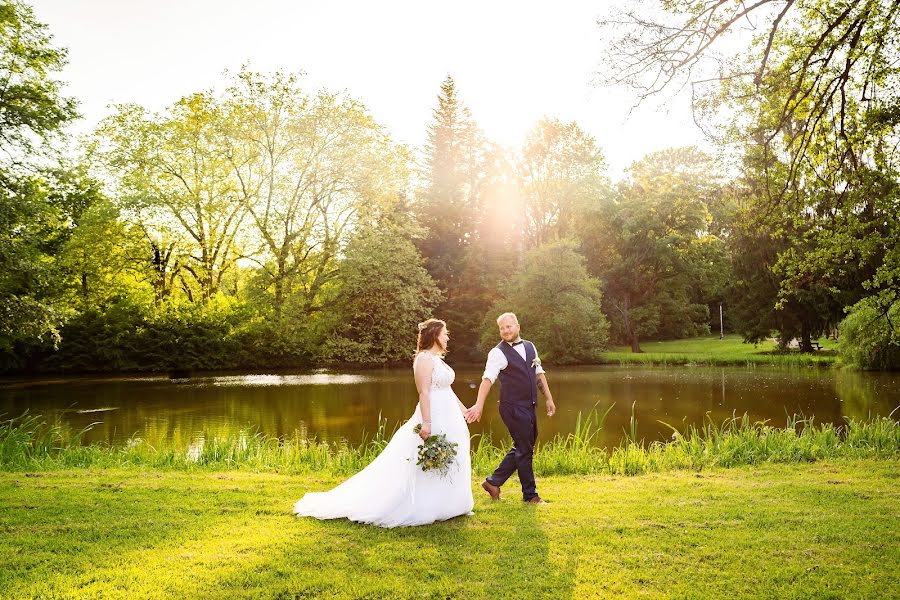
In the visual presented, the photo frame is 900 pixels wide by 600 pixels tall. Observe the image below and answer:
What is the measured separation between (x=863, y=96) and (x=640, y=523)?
6.89 metres

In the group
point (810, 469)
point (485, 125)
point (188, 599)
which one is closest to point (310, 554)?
point (188, 599)

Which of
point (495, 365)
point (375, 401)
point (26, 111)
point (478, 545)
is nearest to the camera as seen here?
point (478, 545)

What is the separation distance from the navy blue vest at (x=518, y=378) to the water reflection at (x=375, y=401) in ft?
22.2

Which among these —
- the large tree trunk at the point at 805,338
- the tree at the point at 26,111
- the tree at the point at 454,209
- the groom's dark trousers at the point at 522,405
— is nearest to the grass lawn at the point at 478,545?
the groom's dark trousers at the point at 522,405

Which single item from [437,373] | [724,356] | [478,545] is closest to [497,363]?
[437,373]

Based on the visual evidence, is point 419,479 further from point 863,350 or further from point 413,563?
point 863,350

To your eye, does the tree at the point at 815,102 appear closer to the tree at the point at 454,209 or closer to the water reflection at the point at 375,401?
the water reflection at the point at 375,401

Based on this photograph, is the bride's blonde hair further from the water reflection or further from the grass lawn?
the water reflection

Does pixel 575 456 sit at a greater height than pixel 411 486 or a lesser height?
lesser

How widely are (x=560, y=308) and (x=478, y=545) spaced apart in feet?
94.2

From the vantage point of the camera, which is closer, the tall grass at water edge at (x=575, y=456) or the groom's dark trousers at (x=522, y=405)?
the groom's dark trousers at (x=522, y=405)

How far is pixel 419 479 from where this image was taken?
560 cm

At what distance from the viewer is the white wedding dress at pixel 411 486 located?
5457 mm

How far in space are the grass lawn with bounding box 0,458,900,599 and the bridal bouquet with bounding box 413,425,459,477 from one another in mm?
476
